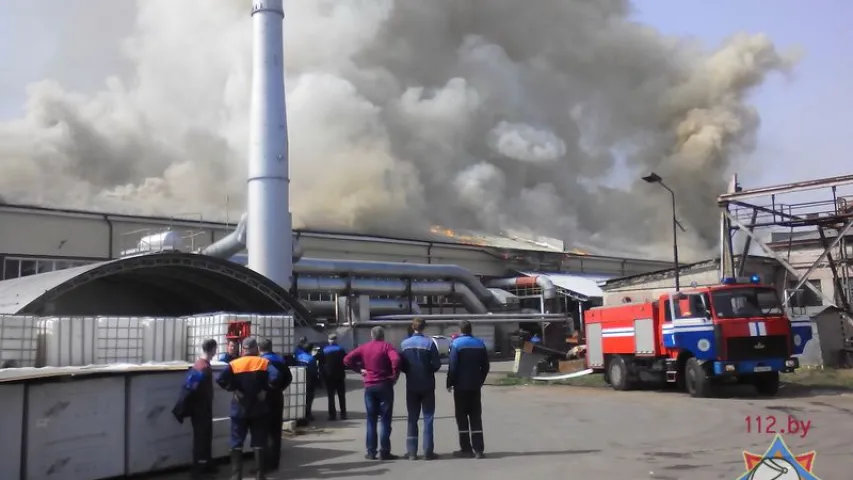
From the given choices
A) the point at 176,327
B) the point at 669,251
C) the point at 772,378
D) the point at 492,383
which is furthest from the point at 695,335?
the point at 669,251

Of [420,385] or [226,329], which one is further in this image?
[226,329]

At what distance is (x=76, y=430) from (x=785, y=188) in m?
21.2

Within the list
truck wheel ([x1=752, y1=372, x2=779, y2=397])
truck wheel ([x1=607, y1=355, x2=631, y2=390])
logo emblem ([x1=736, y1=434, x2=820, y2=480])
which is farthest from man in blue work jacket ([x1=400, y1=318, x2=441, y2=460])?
truck wheel ([x1=607, y1=355, x2=631, y2=390])

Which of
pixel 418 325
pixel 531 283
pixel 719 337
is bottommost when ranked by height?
pixel 719 337

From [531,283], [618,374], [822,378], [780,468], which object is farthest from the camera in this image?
[531,283]

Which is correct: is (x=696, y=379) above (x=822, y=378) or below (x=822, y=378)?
above

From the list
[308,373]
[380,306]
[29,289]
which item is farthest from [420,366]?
[380,306]

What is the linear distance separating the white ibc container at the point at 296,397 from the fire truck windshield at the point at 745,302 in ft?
26.3

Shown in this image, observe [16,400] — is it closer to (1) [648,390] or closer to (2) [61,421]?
(2) [61,421]

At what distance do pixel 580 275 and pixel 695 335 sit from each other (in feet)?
103

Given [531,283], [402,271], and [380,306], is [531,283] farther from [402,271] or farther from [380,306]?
[380,306]

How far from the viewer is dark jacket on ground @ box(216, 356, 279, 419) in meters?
7.64

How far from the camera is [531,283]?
40656 millimetres

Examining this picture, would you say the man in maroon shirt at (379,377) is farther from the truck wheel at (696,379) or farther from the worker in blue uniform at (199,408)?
the truck wheel at (696,379)
